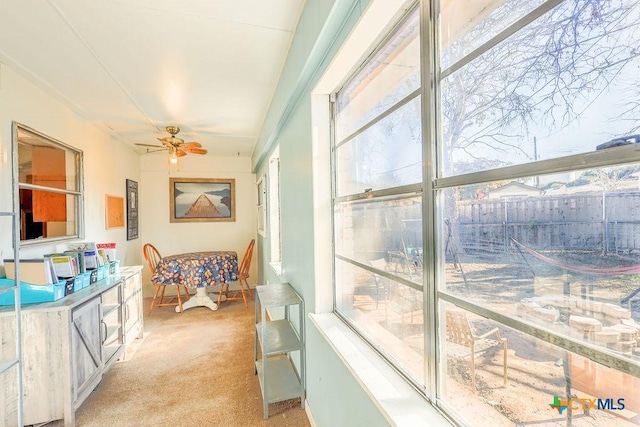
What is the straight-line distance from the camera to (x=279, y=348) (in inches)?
78.7

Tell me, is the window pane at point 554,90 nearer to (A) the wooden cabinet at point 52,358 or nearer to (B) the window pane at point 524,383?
(B) the window pane at point 524,383

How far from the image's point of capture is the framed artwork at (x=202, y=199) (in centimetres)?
510

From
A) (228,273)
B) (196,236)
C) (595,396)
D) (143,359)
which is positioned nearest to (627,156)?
(595,396)

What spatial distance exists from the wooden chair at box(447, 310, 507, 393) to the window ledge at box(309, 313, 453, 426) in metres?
0.19

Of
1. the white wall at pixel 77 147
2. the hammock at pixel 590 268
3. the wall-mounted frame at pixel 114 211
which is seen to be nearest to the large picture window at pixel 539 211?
the hammock at pixel 590 268

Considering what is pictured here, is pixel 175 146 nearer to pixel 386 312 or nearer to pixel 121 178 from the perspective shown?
pixel 121 178

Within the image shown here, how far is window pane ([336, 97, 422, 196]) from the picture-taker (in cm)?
103

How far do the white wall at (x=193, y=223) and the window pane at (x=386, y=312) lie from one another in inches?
157

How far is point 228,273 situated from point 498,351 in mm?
4007

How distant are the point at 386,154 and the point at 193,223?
4710 mm

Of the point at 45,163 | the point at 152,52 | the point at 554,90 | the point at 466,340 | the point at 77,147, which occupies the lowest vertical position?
the point at 466,340

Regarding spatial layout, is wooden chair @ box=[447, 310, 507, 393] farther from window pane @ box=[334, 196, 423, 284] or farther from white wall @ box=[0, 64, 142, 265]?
white wall @ box=[0, 64, 142, 265]

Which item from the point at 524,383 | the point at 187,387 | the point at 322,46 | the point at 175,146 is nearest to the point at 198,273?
the point at 175,146

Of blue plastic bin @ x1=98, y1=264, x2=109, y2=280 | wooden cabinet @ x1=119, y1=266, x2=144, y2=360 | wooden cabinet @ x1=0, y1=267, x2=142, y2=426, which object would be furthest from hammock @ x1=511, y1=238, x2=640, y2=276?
wooden cabinet @ x1=119, y1=266, x2=144, y2=360
